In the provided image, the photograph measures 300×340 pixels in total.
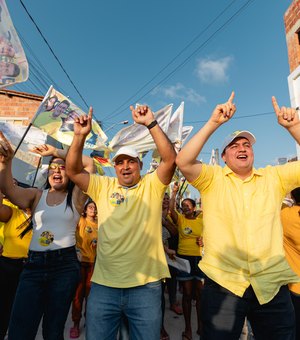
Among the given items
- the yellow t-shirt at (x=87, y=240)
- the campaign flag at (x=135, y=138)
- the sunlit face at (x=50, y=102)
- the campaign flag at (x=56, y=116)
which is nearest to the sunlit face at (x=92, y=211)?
the yellow t-shirt at (x=87, y=240)

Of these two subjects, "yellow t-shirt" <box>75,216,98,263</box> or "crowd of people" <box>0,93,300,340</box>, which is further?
"yellow t-shirt" <box>75,216,98,263</box>

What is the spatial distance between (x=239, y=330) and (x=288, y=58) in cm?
599

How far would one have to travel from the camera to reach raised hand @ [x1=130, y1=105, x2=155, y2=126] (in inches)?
81.1

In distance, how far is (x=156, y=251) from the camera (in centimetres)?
206

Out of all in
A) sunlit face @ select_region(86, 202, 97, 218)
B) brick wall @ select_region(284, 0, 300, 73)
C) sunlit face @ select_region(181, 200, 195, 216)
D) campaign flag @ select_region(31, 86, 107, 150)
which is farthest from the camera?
brick wall @ select_region(284, 0, 300, 73)

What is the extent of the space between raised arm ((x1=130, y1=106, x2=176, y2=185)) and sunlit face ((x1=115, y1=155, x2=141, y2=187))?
23 centimetres

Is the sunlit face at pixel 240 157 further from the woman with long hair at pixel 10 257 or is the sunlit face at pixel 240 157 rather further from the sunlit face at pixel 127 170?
the woman with long hair at pixel 10 257

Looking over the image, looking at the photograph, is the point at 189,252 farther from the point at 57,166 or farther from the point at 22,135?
the point at 22,135

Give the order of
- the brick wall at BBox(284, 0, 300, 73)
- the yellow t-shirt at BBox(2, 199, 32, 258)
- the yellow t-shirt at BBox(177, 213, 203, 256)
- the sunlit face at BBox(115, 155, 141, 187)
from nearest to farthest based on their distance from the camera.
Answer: the sunlit face at BBox(115, 155, 141, 187) < the yellow t-shirt at BBox(2, 199, 32, 258) < the yellow t-shirt at BBox(177, 213, 203, 256) < the brick wall at BBox(284, 0, 300, 73)

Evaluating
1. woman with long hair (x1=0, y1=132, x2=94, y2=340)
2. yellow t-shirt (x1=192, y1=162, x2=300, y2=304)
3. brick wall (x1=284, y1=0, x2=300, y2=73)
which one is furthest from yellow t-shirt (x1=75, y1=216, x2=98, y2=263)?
brick wall (x1=284, y1=0, x2=300, y2=73)

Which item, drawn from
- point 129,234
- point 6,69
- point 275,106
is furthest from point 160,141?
point 6,69

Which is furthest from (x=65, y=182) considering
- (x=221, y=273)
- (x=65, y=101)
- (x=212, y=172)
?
(x=65, y=101)

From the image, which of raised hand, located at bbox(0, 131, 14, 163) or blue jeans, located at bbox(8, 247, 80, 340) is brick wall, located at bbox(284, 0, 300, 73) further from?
blue jeans, located at bbox(8, 247, 80, 340)

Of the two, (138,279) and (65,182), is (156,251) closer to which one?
(138,279)
